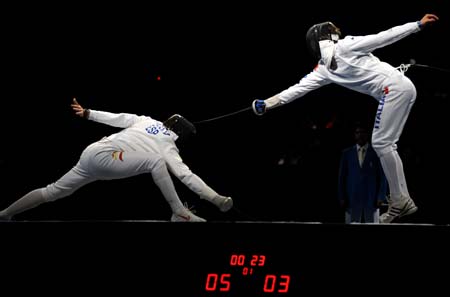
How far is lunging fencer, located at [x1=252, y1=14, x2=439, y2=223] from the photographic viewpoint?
4.20 meters

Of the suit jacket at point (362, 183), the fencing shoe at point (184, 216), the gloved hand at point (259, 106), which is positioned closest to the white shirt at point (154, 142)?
the fencing shoe at point (184, 216)

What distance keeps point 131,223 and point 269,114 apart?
9.80 ft

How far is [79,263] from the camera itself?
3.75 metres

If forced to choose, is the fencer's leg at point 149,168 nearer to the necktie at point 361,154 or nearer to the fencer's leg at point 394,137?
the fencer's leg at point 394,137

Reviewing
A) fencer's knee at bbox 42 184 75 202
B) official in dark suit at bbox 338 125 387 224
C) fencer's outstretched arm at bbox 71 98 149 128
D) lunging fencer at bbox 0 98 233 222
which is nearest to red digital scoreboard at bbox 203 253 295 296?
lunging fencer at bbox 0 98 233 222

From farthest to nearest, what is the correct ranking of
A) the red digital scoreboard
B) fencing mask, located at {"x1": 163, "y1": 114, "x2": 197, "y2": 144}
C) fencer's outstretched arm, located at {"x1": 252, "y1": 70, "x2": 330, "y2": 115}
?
fencing mask, located at {"x1": 163, "y1": 114, "x2": 197, "y2": 144}
fencer's outstretched arm, located at {"x1": 252, "y1": 70, "x2": 330, "y2": 115}
the red digital scoreboard

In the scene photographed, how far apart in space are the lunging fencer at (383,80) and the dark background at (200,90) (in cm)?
128

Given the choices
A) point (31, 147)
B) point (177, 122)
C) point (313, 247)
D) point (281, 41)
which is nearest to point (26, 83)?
point (31, 147)

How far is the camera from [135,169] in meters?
4.51

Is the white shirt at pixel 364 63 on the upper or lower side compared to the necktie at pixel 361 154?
upper

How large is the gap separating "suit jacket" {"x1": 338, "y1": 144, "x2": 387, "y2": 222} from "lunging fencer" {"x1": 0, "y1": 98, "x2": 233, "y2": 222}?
1.26 metres

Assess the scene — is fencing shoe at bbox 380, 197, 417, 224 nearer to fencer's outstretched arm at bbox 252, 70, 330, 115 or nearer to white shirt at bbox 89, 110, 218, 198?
fencer's outstretched arm at bbox 252, 70, 330, 115

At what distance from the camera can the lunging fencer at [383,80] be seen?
4.20 m

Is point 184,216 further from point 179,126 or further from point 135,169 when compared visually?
point 179,126
